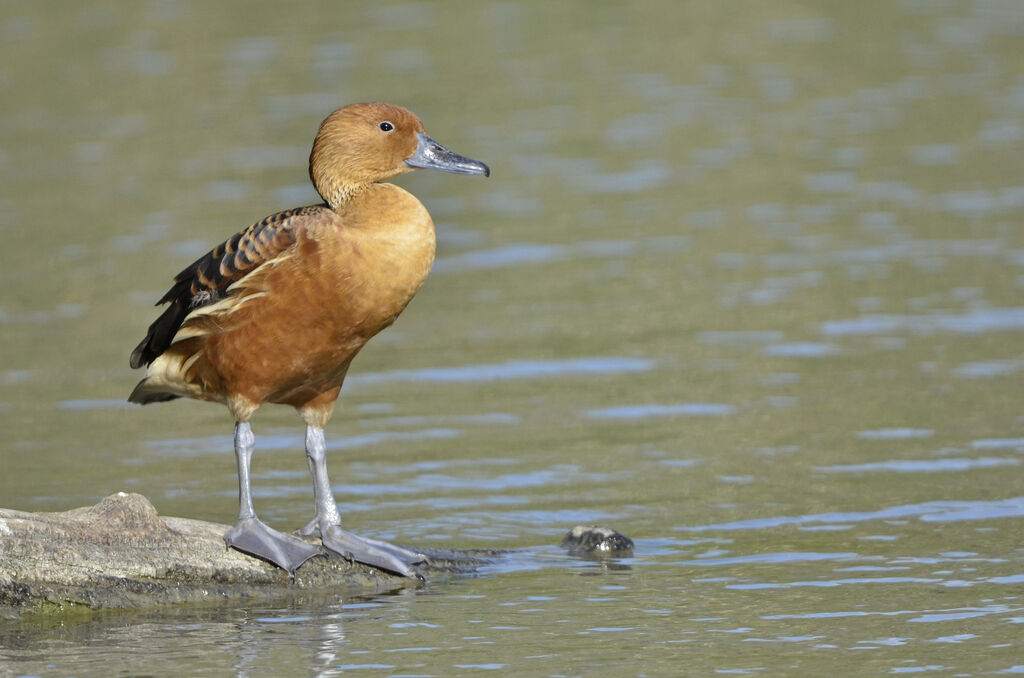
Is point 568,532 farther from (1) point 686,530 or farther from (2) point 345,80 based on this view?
(2) point 345,80

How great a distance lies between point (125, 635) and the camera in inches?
288

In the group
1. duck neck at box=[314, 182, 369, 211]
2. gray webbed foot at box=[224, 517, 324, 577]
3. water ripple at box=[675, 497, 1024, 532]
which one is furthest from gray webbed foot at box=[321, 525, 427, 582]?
water ripple at box=[675, 497, 1024, 532]

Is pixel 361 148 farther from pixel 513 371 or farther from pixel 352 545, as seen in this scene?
pixel 513 371

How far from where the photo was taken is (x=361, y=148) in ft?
26.9

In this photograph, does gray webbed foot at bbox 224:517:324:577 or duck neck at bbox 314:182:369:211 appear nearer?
gray webbed foot at bbox 224:517:324:577

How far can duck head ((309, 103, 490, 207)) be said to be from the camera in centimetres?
817

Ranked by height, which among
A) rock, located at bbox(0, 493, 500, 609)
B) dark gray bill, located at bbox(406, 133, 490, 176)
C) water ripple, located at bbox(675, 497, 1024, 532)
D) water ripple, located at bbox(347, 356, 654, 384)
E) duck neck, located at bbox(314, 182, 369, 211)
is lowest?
rock, located at bbox(0, 493, 500, 609)

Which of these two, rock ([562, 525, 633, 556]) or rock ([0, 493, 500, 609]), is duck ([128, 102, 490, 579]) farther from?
rock ([562, 525, 633, 556])

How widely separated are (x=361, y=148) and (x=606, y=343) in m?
5.31

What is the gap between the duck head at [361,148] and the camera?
26.8 ft

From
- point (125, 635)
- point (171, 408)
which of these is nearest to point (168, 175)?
point (171, 408)

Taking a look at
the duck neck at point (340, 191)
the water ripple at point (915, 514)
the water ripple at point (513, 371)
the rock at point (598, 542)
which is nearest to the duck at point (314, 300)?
the duck neck at point (340, 191)

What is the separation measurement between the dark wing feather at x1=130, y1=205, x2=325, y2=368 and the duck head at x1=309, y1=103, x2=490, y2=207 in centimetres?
20

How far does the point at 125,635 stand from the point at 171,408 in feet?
18.3
